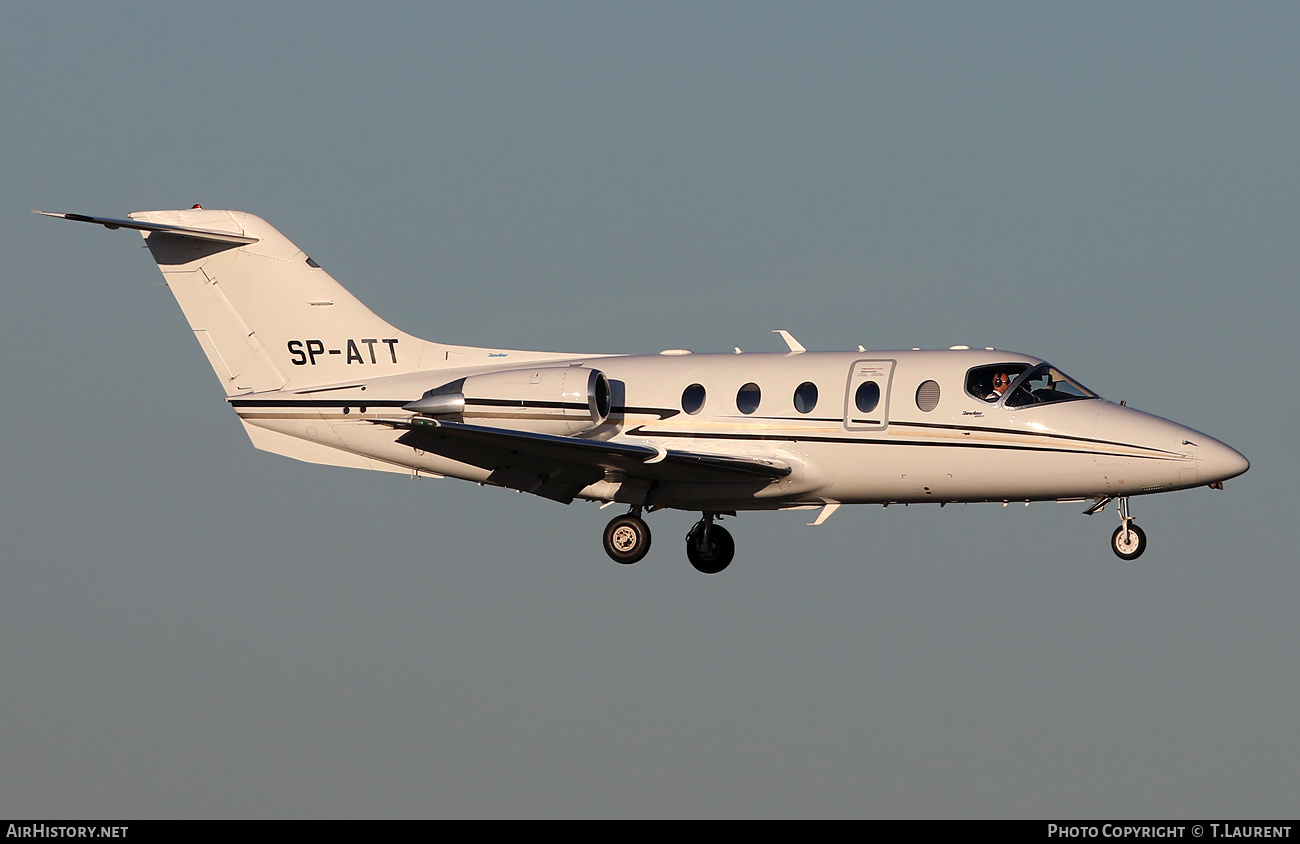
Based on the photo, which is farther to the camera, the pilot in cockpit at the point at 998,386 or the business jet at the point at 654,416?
the pilot in cockpit at the point at 998,386

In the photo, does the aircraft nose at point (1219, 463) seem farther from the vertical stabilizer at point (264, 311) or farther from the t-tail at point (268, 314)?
the vertical stabilizer at point (264, 311)

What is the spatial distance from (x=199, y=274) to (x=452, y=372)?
16.5 feet

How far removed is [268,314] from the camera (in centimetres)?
3005

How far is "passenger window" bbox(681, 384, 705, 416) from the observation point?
27.1 m

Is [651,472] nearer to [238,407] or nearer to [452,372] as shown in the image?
Result: [452,372]

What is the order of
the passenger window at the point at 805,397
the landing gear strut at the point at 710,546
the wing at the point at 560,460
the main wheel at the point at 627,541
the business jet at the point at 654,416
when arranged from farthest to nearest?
the landing gear strut at the point at 710,546, the main wheel at the point at 627,541, the passenger window at the point at 805,397, the wing at the point at 560,460, the business jet at the point at 654,416

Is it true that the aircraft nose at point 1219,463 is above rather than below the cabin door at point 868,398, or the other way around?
below

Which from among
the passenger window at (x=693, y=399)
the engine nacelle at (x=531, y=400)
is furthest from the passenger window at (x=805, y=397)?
the engine nacelle at (x=531, y=400)

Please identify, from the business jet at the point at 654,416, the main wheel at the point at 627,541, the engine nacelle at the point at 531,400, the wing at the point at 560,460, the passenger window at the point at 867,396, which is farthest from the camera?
the main wheel at the point at 627,541

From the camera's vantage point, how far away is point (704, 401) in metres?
27.1

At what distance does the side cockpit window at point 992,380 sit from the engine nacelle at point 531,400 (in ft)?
19.0

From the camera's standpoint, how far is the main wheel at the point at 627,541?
90.3 ft

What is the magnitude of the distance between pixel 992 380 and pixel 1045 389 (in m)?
0.80

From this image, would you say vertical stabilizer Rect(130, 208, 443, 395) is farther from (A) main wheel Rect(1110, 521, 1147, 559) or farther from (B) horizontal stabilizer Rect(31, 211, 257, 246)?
(A) main wheel Rect(1110, 521, 1147, 559)
